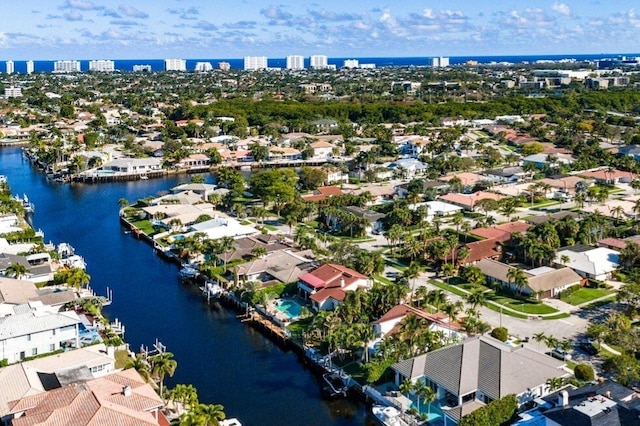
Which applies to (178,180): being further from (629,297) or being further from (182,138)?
(629,297)

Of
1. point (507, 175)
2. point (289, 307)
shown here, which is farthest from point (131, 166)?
point (289, 307)

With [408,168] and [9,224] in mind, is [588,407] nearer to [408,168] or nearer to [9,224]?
[9,224]

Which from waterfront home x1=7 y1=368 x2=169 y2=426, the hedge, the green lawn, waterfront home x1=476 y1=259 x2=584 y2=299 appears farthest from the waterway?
the green lawn

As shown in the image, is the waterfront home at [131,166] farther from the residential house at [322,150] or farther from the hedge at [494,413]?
the hedge at [494,413]

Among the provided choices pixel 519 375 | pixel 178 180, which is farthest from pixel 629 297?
pixel 178 180

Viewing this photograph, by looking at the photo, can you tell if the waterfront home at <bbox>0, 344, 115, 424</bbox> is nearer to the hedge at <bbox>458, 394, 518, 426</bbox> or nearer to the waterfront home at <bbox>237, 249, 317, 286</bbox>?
the waterfront home at <bbox>237, 249, 317, 286</bbox>

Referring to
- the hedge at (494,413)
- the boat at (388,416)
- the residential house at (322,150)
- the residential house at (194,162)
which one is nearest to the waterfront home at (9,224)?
the residential house at (194,162)
